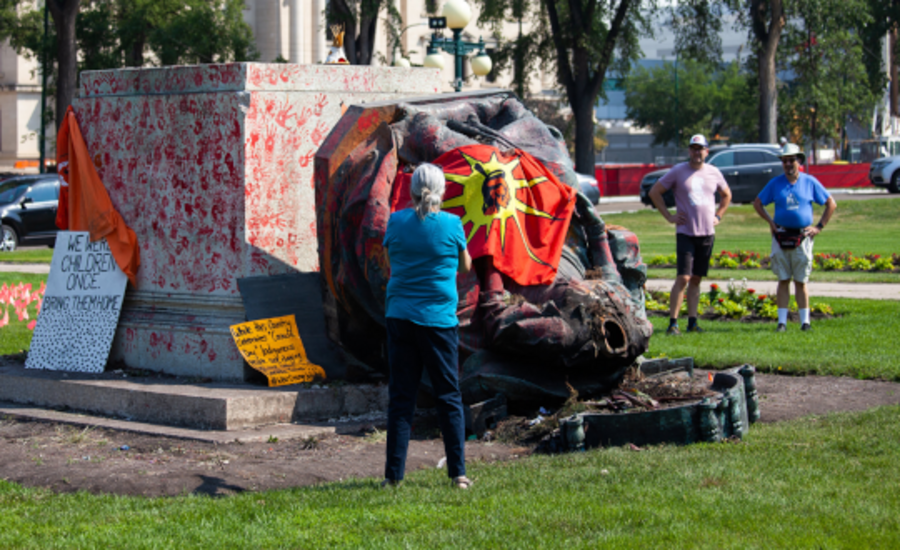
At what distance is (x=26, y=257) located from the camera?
21344 millimetres

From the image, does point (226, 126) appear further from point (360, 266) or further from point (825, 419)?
point (825, 419)

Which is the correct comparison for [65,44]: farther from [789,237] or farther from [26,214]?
[789,237]

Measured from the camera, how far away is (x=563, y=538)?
173 inches

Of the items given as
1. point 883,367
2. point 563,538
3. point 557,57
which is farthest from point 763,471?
point 557,57

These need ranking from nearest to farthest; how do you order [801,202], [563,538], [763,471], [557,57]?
[563,538]
[763,471]
[801,202]
[557,57]

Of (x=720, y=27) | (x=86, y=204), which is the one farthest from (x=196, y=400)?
(x=720, y=27)

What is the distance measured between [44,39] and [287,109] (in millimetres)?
31721

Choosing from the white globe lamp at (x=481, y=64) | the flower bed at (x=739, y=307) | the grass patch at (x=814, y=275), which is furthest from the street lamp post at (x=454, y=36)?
the flower bed at (x=739, y=307)

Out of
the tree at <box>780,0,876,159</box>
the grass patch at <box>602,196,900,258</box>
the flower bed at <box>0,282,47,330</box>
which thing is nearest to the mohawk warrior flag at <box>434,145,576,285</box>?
the flower bed at <box>0,282,47,330</box>

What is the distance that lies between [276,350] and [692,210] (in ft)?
16.1

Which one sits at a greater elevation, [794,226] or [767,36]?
[767,36]

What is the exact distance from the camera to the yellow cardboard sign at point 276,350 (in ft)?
25.2

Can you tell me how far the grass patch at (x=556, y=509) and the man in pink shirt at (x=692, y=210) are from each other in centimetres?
496

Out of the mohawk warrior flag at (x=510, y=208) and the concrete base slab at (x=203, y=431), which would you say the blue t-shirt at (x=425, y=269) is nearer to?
the mohawk warrior flag at (x=510, y=208)
